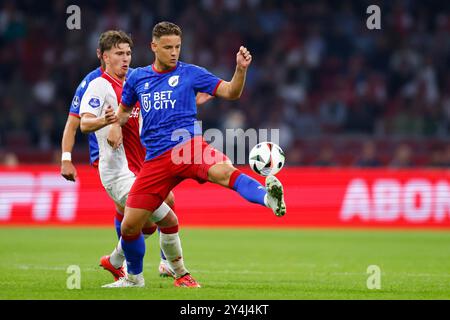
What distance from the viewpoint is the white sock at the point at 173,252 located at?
886 centimetres

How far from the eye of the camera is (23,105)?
22.8 metres

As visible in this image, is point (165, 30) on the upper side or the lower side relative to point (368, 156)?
upper

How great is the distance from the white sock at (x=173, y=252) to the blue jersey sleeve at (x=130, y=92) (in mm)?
1346

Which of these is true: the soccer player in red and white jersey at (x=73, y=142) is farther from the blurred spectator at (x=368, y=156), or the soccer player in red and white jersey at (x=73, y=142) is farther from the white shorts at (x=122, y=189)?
the blurred spectator at (x=368, y=156)

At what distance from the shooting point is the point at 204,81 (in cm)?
840

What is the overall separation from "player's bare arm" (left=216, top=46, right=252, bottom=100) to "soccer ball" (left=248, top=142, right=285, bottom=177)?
0.53 metres

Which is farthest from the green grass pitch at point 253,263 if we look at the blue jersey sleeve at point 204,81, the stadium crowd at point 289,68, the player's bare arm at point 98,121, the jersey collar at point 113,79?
the stadium crowd at point 289,68

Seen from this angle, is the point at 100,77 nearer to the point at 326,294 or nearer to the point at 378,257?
the point at 326,294

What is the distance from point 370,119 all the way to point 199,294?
14852mm

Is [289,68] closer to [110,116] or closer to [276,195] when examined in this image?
[110,116]

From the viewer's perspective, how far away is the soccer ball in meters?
7.93

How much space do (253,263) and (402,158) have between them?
32.1 ft

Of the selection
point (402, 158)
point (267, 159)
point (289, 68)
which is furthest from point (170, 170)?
point (289, 68)
